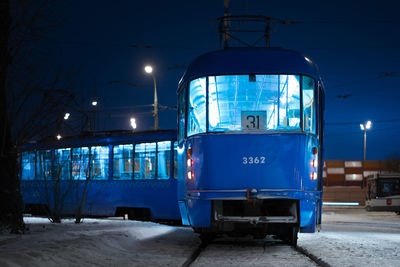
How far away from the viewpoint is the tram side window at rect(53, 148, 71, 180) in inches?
787

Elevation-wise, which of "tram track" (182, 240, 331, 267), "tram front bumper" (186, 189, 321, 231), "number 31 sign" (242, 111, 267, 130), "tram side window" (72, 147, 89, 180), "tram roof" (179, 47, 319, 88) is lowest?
"tram track" (182, 240, 331, 267)

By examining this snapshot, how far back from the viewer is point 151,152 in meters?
18.5

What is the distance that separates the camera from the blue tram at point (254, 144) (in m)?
10.5

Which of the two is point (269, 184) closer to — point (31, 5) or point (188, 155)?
point (188, 155)

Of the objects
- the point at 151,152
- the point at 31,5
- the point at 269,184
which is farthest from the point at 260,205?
the point at 151,152

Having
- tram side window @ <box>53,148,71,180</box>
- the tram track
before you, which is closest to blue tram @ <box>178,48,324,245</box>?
the tram track

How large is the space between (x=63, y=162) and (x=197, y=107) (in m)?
10.5

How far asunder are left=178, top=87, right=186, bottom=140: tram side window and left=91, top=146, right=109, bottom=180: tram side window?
7958 millimetres

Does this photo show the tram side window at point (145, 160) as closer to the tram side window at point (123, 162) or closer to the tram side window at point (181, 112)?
the tram side window at point (123, 162)

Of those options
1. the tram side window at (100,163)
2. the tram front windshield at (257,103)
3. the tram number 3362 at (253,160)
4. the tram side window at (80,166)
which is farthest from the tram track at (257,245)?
the tram side window at (100,163)

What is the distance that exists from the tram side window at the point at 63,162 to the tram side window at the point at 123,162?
1523 millimetres

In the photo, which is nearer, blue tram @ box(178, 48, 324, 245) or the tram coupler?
the tram coupler

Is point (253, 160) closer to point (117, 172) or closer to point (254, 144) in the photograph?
point (254, 144)

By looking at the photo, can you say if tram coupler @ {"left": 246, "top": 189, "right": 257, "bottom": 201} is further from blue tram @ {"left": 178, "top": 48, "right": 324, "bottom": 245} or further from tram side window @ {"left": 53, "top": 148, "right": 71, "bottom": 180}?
tram side window @ {"left": 53, "top": 148, "right": 71, "bottom": 180}
